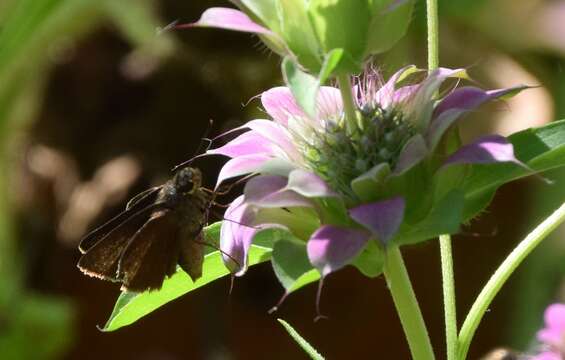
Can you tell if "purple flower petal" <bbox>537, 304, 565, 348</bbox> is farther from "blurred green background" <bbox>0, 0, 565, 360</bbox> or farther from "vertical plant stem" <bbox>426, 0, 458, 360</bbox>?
"blurred green background" <bbox>0, 0, 565, 360</bbox>

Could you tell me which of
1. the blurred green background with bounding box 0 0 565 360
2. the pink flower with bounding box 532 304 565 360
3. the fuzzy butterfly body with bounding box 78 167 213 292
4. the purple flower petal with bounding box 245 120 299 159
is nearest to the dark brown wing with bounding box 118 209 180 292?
the fuzzy butterfly body with bounding box 78 167 213 292

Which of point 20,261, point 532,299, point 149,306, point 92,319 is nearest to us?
point 149,306

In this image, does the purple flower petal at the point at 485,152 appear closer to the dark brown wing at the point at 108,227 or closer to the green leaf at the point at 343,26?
the green leaf at the point at 343,26

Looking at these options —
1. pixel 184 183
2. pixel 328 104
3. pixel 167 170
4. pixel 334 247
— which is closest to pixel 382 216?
pixel 334 247

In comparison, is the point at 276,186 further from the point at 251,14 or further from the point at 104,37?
the point at 104,37

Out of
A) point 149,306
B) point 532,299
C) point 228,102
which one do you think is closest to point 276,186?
point 149,306

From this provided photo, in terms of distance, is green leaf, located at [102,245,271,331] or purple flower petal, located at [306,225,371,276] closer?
purple flower petal, located at [306,225,371,276]
